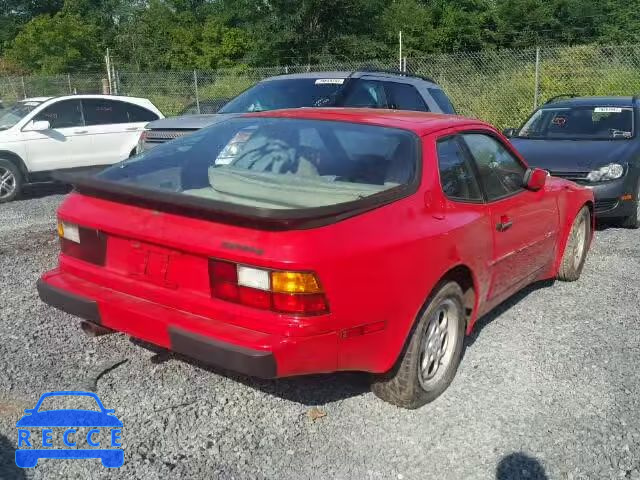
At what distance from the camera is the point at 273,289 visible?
9.08 feet

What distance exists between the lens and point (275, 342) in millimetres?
2732

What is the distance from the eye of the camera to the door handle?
3.96 m

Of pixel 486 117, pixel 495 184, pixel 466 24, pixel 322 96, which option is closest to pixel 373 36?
pixel 466 24

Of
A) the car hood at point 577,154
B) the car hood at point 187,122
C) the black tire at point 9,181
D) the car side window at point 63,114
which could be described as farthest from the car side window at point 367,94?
the black tire at point 9,181

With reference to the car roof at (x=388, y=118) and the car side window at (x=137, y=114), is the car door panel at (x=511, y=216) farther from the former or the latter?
the car side window at (x=137, y=114)

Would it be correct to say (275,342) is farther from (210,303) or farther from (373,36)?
(373,36)

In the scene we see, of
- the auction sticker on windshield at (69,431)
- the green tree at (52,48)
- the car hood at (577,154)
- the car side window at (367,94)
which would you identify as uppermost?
the green tree at (52,48)

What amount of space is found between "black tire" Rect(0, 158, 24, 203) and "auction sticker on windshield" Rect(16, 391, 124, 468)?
7.02 meters

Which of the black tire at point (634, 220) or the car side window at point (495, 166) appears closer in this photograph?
the car side window at point (495, 166)

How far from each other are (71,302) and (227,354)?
40.9 inches

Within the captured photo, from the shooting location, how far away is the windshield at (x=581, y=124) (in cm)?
830

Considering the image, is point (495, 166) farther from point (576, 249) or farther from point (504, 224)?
point (576, 249)

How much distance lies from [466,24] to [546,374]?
126ft

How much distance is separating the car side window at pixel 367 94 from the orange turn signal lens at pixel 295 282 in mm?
5335
